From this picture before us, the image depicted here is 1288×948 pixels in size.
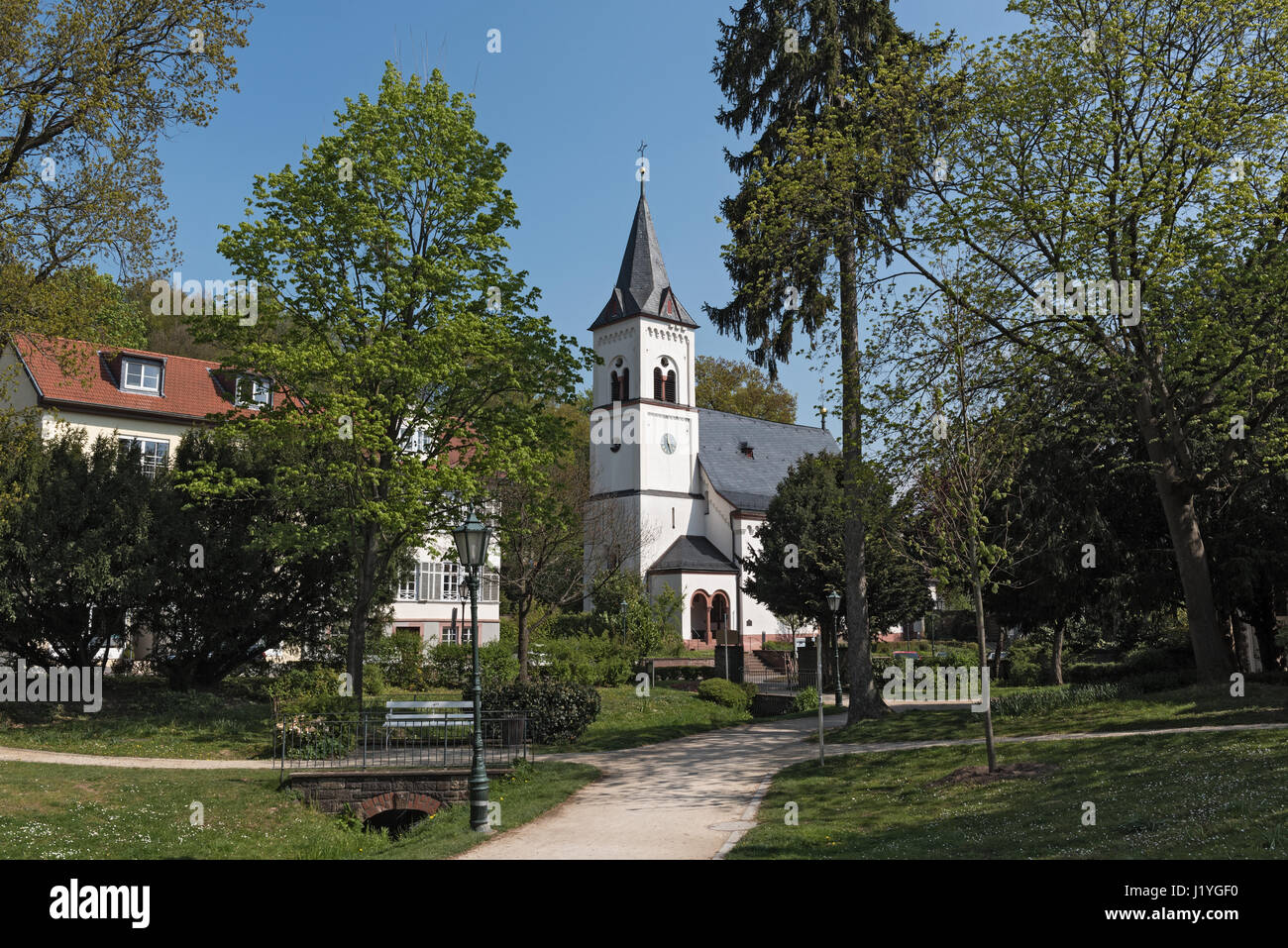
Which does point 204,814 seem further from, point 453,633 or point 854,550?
point 453,633

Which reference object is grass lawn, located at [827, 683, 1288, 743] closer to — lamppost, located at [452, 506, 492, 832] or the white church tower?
lamppost, located at [452, 506, 492, 832]

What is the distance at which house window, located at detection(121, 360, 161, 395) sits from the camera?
3469cm

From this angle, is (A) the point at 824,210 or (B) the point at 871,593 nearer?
(A) the point at 824,210

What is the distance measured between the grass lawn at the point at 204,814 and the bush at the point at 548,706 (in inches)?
162

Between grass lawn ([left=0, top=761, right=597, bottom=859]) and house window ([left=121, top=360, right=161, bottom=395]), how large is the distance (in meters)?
21.7

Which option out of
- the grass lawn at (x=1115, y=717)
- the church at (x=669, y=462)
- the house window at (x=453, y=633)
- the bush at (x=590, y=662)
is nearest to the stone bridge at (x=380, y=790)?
the grass lawn at (x=1115, y=717)

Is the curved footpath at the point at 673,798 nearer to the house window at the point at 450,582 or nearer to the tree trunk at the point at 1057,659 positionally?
the tree trunk at the point at 1057,659

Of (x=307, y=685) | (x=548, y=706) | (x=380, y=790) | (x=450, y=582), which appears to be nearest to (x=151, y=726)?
(x=307, y=685)

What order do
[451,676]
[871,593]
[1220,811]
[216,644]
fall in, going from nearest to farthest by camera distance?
[1220,811] → [216,644] → [451,676] → [871,593]

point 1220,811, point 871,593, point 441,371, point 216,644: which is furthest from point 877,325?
point 216,644

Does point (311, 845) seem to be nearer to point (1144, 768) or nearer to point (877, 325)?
point (1144, 768)

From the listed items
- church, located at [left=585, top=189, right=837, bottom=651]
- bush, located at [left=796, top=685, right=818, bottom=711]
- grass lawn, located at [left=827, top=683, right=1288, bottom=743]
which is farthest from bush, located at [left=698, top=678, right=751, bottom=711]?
church, located at [left=585, top=189, right=837, bottom=651]

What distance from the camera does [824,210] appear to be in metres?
19.8
